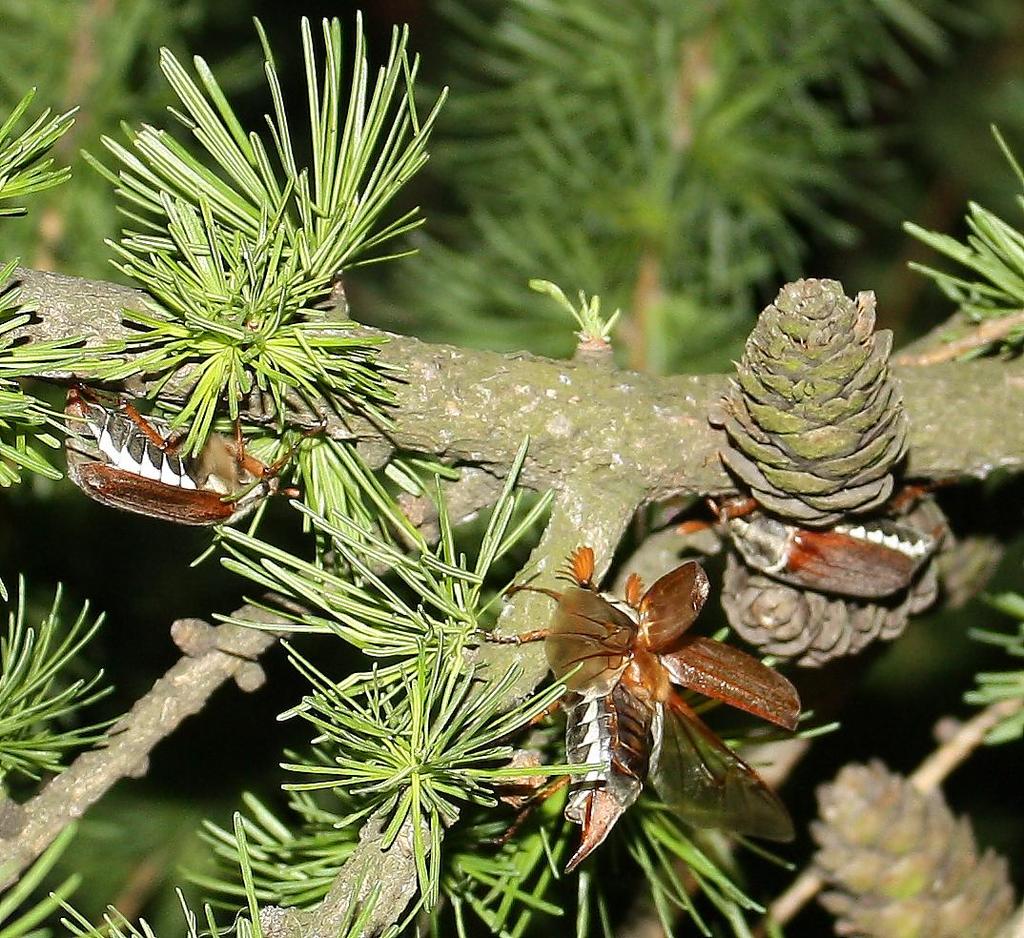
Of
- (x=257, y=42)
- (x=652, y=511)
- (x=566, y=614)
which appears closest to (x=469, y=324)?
(x=652, y=511)

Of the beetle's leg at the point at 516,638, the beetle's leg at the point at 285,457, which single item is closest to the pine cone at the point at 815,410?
the beetle's leg at the point at 516,638

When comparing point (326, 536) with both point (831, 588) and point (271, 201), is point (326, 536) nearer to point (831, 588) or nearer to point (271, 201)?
point (271, 201)

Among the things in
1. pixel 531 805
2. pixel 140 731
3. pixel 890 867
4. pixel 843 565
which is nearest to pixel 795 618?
pixel 843 565

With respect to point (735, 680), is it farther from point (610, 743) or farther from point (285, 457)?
point (285, 457)

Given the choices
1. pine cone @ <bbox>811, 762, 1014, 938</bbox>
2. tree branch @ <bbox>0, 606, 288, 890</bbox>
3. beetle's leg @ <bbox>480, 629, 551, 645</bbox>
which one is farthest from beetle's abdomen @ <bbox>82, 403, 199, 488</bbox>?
pine cone @ <bbox>811, 762, 1014, 938</bbox>

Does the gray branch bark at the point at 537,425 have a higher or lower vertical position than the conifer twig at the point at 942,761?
higher

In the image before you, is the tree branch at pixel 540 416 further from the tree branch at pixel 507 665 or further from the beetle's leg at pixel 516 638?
the beetle's leg at pixel 516 638
